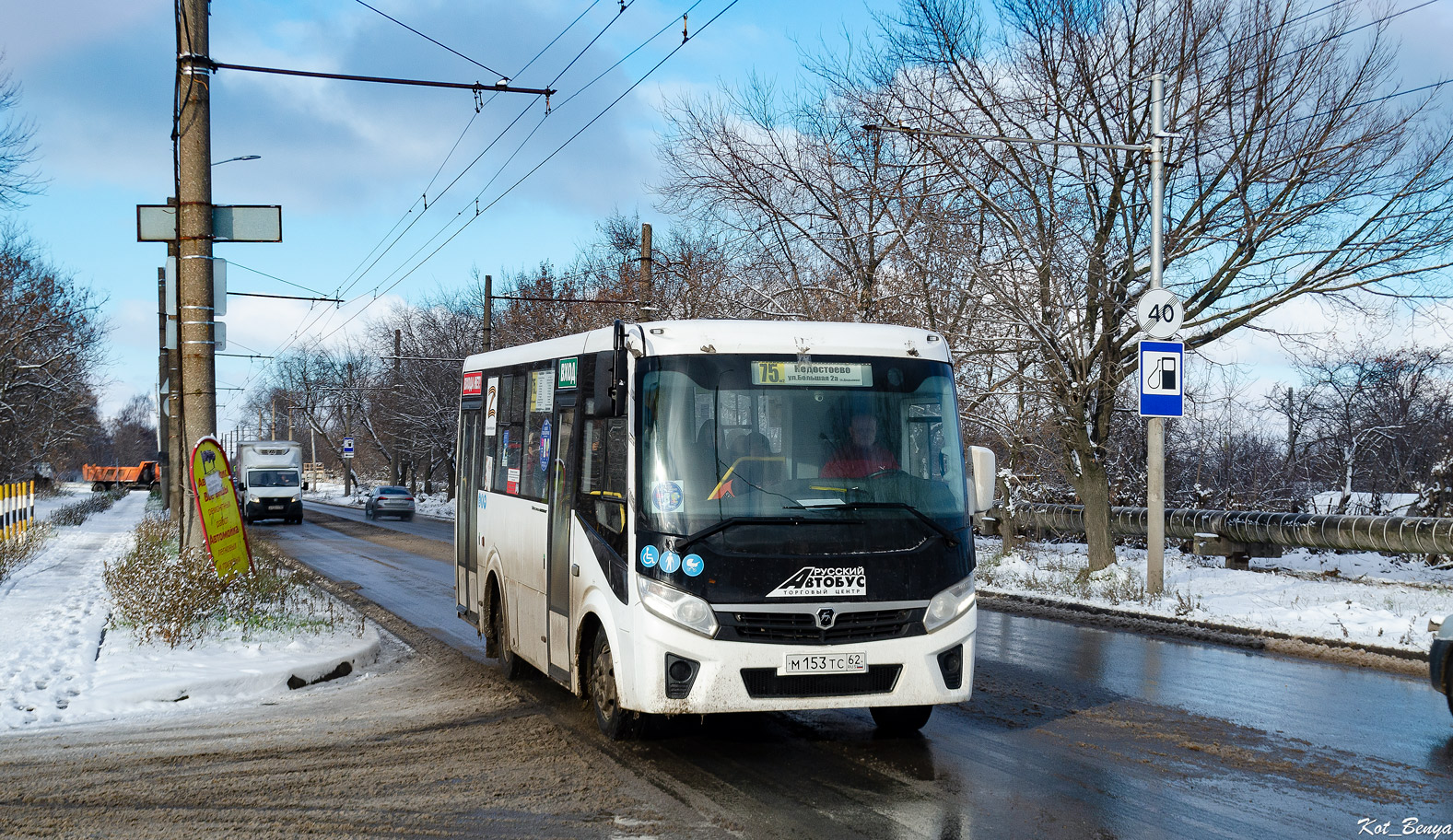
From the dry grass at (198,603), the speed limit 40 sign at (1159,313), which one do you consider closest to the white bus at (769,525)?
the dry grass at (198,603)

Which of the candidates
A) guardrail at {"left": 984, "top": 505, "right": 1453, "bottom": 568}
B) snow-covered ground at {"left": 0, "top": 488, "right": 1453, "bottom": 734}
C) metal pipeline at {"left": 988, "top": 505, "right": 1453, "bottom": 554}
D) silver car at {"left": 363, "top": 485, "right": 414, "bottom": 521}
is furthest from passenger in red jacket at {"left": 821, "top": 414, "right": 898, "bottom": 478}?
silver car at {"left": 363, "top": 485, "right": 414, "bottom": 521}

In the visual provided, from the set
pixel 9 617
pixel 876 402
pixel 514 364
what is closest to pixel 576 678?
pixel 876 402

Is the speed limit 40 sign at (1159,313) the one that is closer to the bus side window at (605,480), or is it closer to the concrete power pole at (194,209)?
the bus side window at (605,480)

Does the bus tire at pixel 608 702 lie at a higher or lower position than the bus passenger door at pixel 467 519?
lower

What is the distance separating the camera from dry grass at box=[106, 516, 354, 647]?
36.7 ft

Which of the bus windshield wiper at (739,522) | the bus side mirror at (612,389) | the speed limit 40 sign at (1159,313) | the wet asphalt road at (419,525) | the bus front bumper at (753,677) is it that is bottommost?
the wet asphalt road at (419,525)

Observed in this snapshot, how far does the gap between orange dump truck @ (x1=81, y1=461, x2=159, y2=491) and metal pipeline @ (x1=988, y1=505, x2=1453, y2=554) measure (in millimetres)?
80508

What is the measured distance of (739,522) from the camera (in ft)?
23.1

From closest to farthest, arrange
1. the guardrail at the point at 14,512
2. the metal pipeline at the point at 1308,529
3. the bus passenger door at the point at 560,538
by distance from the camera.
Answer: the bus passenger door at the point at 560,538 < the metal pipeline at the point at 1308,529 < the guardrail at the point at 14,512

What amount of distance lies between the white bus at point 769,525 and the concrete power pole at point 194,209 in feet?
20.4

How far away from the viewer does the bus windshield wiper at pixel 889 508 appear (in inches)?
284

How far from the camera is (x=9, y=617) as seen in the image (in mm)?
13188

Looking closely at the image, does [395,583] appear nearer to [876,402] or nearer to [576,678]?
[576,678]

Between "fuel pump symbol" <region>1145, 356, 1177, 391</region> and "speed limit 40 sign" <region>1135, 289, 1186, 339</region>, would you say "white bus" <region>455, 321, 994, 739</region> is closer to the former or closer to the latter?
"fuel pump symbol" <region>1145, 356, 1177, 391</region>
